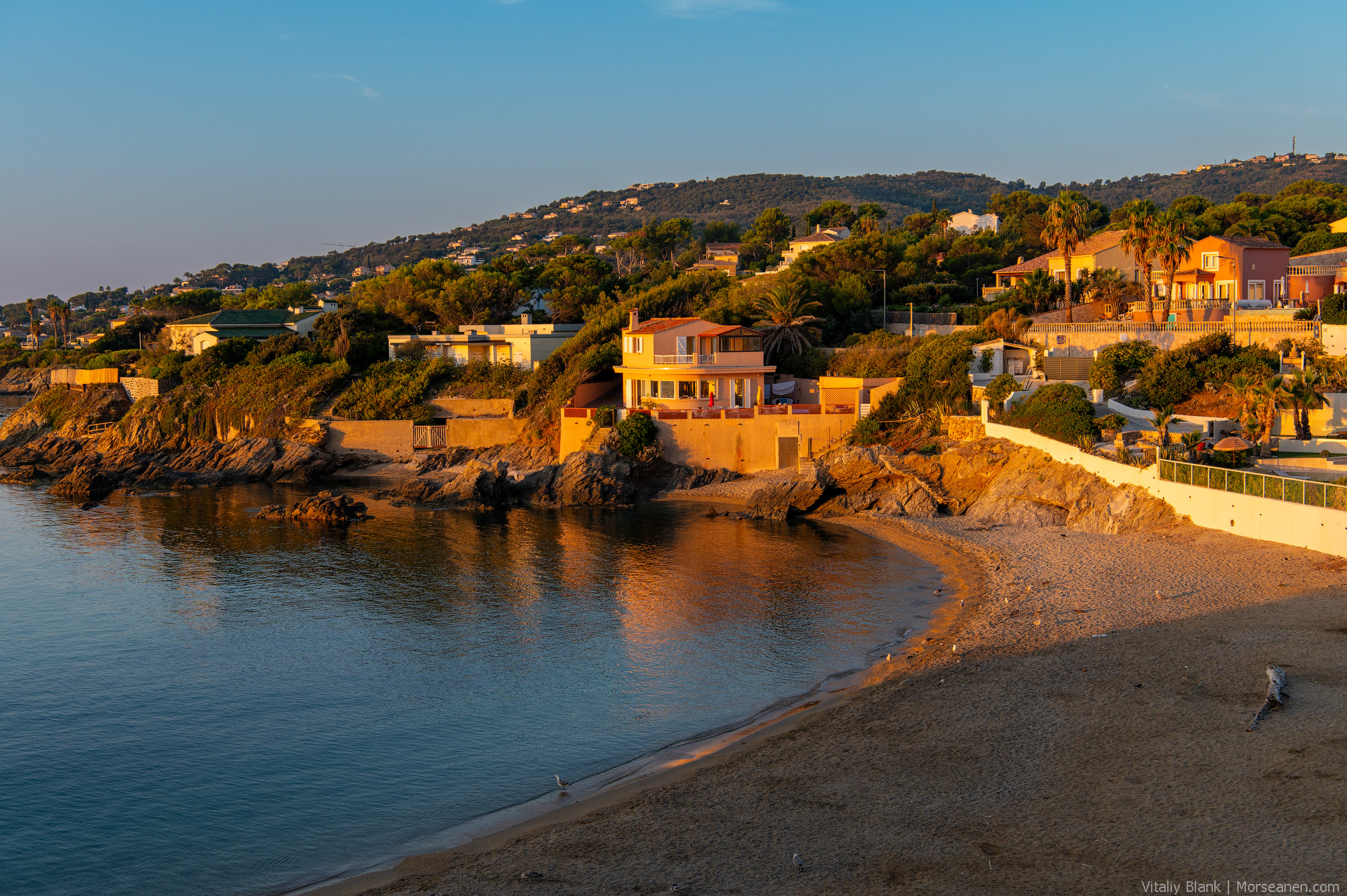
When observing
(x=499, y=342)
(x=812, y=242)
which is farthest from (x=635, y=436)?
(x=812, y=242)

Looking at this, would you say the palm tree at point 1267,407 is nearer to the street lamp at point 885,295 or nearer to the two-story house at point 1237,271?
the two-story house at point 1237,271

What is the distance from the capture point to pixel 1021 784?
15633 millimetres

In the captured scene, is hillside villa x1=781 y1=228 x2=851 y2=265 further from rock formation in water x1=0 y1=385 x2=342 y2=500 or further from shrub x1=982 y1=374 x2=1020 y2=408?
rock formation in water x1=0 y1=385 x2=342 y2=500

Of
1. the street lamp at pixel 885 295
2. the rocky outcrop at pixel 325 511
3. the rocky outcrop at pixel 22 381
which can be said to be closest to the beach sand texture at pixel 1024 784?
the rocky outcrop at pixel 325 511

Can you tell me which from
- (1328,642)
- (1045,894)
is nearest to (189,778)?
(1045,894)

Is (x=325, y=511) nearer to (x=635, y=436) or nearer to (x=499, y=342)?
(x=635, y=436)

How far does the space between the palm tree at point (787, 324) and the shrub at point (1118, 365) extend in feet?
55.0

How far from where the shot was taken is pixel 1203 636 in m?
22.1

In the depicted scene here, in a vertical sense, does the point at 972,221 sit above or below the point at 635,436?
above

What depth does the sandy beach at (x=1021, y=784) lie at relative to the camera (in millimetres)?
13039

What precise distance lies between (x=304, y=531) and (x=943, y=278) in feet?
164

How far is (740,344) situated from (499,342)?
799 inches

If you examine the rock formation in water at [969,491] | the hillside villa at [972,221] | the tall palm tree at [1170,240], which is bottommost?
the rock formation in water at [969,491]

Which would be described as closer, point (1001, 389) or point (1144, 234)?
point (1001, 389)
